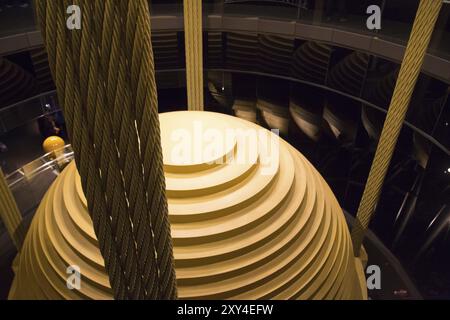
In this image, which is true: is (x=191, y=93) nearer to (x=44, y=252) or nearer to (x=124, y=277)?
(x=44, y=252)

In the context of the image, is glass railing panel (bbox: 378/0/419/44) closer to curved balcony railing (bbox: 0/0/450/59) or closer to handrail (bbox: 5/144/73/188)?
curved balcony railing (bbox: 0/0/450/59)

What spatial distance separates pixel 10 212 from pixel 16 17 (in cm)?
527

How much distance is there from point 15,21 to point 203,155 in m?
6.04

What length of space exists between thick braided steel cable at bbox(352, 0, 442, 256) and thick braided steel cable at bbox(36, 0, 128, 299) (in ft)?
7.19

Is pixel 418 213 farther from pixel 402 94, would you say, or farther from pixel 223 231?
pixel 223 231

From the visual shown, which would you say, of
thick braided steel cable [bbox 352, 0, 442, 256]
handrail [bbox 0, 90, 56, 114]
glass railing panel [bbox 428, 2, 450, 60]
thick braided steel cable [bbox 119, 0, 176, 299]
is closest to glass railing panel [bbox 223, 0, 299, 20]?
glass railing panel [bbox 428, 2, 450, 60]

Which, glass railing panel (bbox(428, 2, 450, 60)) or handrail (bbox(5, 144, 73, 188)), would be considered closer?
glass railing panel (bbox(428, 2, 450, 60))

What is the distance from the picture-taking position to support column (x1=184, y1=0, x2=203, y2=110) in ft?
10.3

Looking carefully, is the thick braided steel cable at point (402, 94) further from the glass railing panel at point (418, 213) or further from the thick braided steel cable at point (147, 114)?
the glass railing panel at point (418, 213)

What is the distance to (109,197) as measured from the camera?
1.01 m

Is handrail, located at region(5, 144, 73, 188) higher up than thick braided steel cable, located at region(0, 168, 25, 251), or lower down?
lower down

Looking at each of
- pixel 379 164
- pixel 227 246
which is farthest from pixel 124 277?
pixel 379 164

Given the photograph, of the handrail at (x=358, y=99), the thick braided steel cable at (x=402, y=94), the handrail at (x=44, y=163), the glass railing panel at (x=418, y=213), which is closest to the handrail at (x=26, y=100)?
the handrail at (x=44, y=163)

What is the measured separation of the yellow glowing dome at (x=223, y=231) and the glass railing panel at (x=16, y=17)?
4.82 metres
